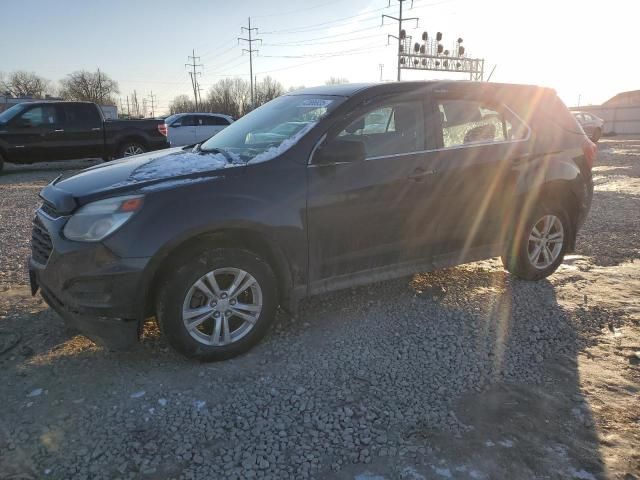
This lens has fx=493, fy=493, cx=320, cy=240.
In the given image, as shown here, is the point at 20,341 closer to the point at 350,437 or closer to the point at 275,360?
the point at 275,360

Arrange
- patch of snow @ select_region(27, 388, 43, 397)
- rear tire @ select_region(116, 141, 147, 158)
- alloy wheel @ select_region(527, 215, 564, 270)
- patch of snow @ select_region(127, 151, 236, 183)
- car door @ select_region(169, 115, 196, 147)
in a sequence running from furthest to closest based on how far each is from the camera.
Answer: car door @ select_region(169, 115, 196, 147) < rear tire @ select_region(116, 141, 147, 158) < alloy wheel @ select_region(527, 215, 564, 270) < patch of snow @ select_region(127, 151, 236, 183) < patch of snow @ select_region(27, 388, 43, 397)

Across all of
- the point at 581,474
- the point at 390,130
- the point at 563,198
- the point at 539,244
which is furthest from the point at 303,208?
the point at 563,198

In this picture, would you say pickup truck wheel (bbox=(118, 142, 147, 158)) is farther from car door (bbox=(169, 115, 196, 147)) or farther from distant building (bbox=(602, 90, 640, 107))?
distant building (bbox=(602, 90, 640, 107))

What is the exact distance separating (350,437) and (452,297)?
222 centimetres

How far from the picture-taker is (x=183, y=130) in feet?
65.7

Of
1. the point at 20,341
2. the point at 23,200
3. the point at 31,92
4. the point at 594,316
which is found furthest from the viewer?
the point at 31,92

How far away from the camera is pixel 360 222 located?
12.0 ft

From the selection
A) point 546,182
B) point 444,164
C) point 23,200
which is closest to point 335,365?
point 444,164

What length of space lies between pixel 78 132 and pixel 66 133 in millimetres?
299

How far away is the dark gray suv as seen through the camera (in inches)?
119

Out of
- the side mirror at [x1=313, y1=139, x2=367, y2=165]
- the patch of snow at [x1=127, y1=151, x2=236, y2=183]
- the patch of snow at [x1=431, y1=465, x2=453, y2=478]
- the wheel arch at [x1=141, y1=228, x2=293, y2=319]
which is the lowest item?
the patch of snow at [x1=431, y1=465, x2=453, y2=478]

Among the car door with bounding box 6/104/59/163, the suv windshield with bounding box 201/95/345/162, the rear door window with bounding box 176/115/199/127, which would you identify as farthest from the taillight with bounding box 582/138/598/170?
the rear door window with bounding box 176/115/199/127

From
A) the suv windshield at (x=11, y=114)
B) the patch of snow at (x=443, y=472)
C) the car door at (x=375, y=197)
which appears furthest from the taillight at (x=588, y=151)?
the suv windshield at (x=11, y=114)

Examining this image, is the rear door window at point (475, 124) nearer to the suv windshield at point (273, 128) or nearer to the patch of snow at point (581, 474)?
the suv windshield at point (273, 128)
